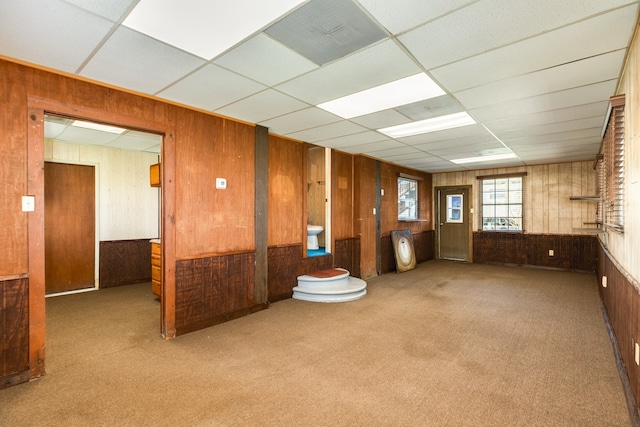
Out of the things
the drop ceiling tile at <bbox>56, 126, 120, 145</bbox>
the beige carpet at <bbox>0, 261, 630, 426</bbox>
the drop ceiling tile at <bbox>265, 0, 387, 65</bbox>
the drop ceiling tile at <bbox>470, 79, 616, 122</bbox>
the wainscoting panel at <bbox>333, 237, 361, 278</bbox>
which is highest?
the drop ceiling tile at <bbox>56, 126, 120, 145</bbox>

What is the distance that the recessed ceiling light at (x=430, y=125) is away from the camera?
388 centimetres

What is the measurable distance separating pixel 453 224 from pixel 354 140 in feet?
16.4

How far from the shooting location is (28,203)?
97.9 inches

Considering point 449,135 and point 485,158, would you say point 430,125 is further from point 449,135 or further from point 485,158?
point 485,158

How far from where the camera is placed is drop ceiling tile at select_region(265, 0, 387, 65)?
72.8 inches

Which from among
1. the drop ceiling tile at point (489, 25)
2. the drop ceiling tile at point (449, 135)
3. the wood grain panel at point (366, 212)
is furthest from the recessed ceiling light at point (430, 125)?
the drop ceiling tile at point (489, 25)

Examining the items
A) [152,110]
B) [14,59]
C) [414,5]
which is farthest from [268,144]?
[414,5]

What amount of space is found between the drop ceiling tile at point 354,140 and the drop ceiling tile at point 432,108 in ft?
2.96

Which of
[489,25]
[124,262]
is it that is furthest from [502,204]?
[124,262]

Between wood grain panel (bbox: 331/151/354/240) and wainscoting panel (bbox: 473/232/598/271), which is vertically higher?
wood grain panel (bbox: 331/151/354/240)

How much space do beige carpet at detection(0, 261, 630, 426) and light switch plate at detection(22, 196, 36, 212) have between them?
135 centimetres

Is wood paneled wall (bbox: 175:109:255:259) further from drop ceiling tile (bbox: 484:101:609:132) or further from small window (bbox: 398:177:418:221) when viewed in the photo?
small window (bbox: 398:177:418:221)

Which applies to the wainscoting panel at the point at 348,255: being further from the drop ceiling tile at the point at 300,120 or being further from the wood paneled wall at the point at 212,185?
the drop ceiling tile at the point at 300,120

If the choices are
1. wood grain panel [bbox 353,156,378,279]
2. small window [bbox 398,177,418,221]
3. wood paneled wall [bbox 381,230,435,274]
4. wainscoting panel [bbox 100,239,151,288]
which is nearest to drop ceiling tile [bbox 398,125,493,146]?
wood grain panel [bbox 353,156,378,279]
